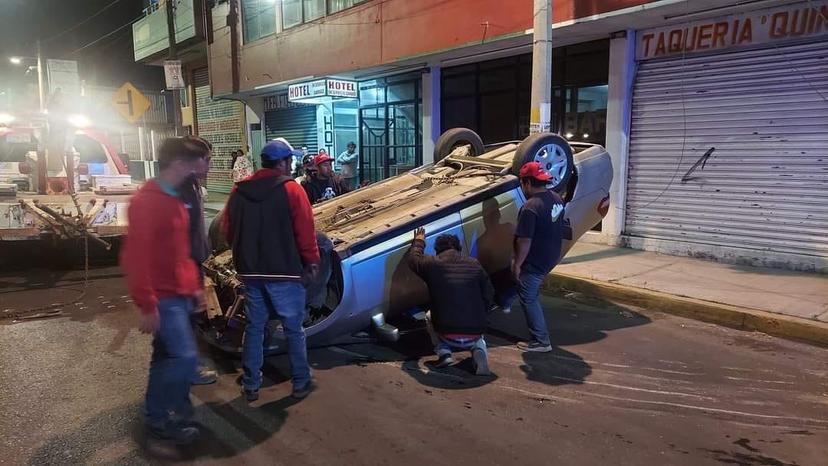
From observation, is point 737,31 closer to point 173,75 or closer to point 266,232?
point 266,232

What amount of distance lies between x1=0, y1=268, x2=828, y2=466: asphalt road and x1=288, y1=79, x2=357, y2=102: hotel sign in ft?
29.6

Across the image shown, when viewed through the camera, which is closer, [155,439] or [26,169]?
[155,439]

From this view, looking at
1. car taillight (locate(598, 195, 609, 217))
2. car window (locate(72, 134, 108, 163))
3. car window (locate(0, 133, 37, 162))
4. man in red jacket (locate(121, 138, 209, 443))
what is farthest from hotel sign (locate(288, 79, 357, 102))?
man in red jacket (locate(121, 138, 209, 443))

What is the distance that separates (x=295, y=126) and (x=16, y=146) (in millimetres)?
8609

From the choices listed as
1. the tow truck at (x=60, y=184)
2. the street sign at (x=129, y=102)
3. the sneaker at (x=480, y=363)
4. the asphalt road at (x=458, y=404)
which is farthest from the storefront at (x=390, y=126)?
the sneaker at (x=480, y=363)

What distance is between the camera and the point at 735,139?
26.1 feet

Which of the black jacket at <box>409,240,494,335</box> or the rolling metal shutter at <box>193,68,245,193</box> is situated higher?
the rolling metal shutter at <box>193,68,245,193</box>

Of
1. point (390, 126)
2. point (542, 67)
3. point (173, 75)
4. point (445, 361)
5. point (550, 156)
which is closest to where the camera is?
point (445, 361)

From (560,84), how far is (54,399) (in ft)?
29.1

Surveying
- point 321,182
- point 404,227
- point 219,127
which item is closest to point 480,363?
point 404,227

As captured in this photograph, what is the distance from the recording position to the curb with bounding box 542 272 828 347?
513 cm

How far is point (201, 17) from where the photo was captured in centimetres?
1922

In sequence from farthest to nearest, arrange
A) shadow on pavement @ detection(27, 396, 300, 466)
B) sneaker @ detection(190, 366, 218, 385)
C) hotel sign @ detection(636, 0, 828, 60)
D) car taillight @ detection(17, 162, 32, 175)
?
car taillight @ detection(17, 162, 32, 175)
hotel sign @ detection(636, 0, 828, 60)
sneaker @ detection(190, 366, 218, 385)
shadow on pavement @ detection(27, 396, 300, 466)

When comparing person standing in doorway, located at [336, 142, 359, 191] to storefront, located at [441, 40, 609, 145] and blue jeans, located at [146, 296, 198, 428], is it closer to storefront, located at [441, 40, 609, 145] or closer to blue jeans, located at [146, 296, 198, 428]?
storefront, located at [441, 40, 609, 145]
